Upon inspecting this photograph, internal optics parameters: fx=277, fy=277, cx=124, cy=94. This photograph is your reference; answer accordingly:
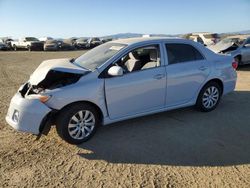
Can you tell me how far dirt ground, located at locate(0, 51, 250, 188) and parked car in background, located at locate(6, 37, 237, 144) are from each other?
1.11 feet

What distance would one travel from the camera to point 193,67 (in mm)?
5621

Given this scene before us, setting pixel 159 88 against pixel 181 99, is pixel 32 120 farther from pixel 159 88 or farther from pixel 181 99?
pixel 181 99

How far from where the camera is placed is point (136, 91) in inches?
193

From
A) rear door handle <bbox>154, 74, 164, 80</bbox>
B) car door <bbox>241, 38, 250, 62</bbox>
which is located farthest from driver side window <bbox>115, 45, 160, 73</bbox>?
car door <bbox>241, 38, 250, 62</bbox>

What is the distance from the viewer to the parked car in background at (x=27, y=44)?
34869 mm

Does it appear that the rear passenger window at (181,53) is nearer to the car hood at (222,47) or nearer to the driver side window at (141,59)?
the driver side window at (141,59)

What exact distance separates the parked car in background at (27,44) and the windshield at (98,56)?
103ft

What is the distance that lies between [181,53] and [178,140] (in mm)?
1845

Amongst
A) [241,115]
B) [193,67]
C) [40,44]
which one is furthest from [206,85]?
[40,44]

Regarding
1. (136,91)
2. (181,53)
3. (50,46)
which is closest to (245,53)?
(181,53)

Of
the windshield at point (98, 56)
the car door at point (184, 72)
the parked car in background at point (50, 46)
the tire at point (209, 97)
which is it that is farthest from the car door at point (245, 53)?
the parked car in background at point (50, 46)

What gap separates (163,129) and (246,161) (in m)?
1.59

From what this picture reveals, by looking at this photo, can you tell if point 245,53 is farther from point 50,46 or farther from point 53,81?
point 50,46

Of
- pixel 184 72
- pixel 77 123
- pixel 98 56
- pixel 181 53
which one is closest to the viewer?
pixel 77 123
